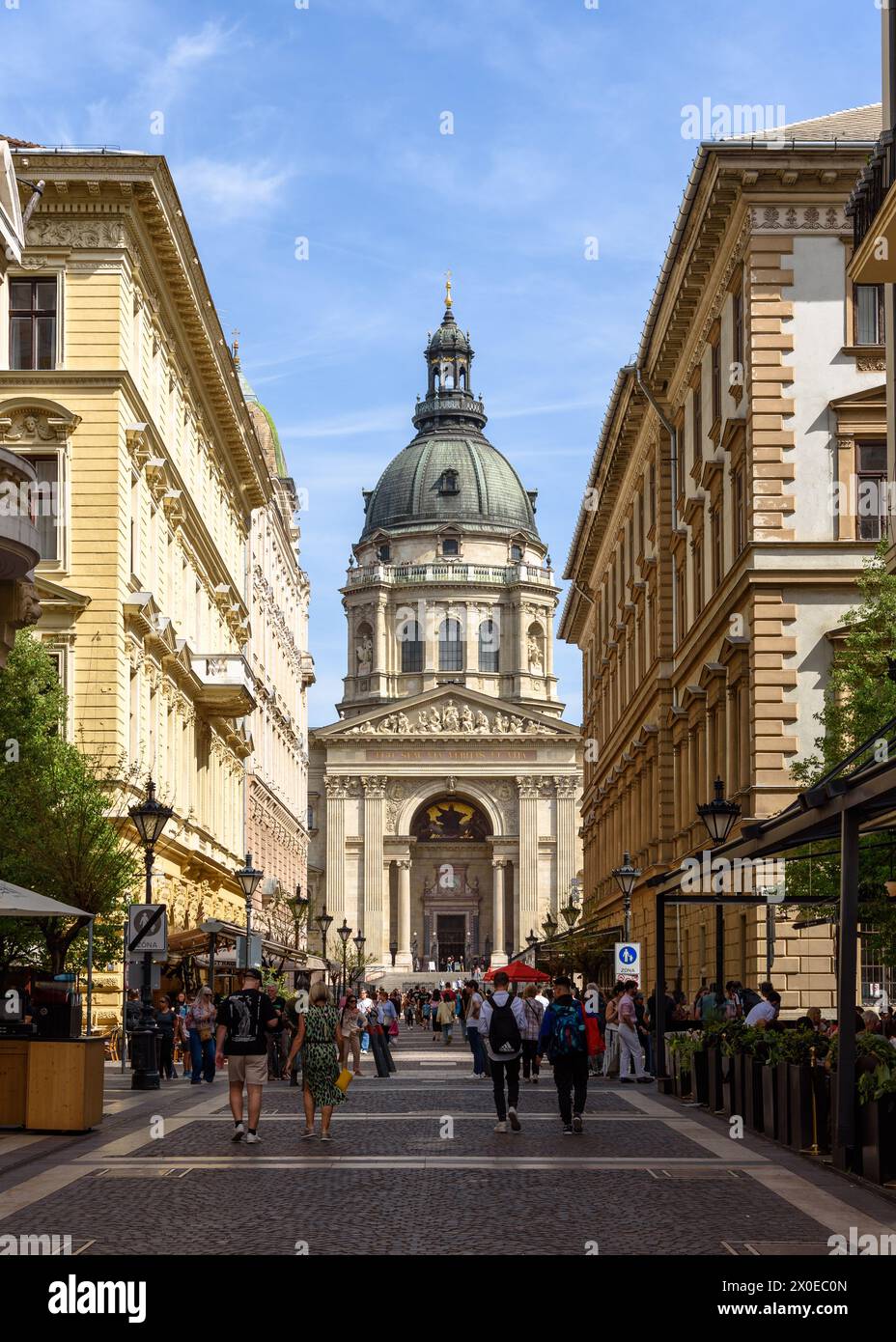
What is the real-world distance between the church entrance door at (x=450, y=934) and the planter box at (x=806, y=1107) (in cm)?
11581

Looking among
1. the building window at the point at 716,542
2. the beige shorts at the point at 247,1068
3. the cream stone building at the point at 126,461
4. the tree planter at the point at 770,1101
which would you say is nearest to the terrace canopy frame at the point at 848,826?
the tree planter at the point at 770,1101

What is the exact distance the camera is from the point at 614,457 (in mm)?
59656

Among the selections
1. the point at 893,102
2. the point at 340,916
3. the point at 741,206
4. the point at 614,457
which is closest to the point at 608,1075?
the point at 741,206

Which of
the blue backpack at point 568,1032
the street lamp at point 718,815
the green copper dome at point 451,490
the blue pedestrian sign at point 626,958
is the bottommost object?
the blue backpack at point 568,1032

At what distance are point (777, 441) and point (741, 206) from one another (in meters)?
4.33

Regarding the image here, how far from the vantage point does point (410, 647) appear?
474ft

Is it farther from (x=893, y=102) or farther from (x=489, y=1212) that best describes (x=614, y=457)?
(x=489, y=1212)

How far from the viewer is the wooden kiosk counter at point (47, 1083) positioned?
66.5 feet

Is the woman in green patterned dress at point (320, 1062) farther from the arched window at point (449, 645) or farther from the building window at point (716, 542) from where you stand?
the arched window at point (449, 645)

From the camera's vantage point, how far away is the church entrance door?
134m

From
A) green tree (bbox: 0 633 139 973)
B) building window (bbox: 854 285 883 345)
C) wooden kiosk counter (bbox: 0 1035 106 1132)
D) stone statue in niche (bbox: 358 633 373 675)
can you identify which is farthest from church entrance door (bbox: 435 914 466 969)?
wooden kiosk counter (bbox: 0 1035 106 1132)

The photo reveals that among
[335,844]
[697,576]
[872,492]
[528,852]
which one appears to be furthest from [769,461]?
[335,844]

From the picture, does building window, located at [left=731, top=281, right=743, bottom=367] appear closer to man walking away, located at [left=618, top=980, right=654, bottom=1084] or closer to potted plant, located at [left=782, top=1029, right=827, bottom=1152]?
man walking away, located at [left=618, top=980, right=654, bottom=1084]

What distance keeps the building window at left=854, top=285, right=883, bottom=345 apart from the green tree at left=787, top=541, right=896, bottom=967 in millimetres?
4189
